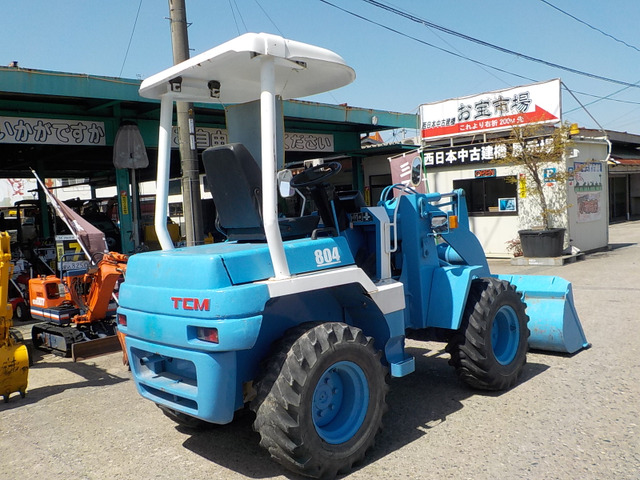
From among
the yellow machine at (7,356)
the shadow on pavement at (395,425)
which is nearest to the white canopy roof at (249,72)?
the yellow machine at (7,356)

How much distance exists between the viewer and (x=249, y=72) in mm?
4234

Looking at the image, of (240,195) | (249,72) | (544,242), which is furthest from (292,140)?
(240,195)

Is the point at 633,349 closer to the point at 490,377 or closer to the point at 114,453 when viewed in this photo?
the point at 490,377

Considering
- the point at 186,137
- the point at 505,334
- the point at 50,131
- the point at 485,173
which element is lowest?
the point at 505,334

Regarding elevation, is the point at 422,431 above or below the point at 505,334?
below

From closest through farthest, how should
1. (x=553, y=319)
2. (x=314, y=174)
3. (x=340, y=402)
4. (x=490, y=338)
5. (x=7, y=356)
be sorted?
(x=340, y=402), (x=314, y=174), (x=490, y=338), (x=7, y=356), (x=553, y=319)

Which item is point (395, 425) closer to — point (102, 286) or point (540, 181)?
point (102, 286)

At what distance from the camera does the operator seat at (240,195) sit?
12.9 ft

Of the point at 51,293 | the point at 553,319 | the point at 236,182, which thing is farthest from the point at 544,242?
the point at 236,182

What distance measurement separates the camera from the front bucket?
19.6ft

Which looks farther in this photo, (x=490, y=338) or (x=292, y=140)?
(x=292, y=140)

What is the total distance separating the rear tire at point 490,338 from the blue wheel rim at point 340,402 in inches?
51.0

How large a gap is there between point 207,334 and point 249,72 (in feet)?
6.38

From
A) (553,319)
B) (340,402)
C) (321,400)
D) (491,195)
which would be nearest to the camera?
(321,400)
